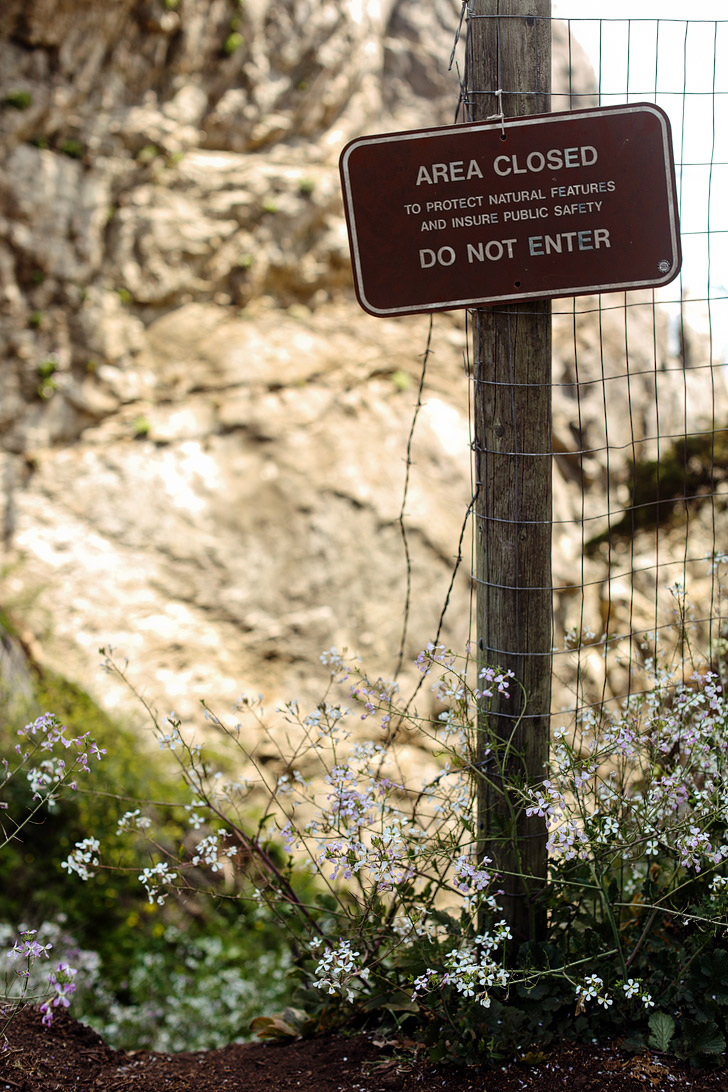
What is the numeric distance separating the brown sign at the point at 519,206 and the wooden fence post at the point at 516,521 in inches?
4.3

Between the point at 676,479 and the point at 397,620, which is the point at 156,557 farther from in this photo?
the point at 676,479

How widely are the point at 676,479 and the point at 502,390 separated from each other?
5050 mm

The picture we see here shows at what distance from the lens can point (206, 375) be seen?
6.42 metres

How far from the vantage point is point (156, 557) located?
590 cm

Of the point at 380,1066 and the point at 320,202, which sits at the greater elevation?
the point at 320,202

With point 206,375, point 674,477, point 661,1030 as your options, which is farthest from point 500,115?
point 674,477

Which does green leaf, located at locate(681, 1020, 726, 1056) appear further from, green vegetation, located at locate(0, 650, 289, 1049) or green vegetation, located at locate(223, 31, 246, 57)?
green vegetation, located at locate(223, 31, 246, 57)

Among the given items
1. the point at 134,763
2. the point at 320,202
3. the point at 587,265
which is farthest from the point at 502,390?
the point at 320,202

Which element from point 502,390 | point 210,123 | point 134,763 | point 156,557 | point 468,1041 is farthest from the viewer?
point 210,123

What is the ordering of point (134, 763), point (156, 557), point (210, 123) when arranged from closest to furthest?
point (134, 763) → point (156, 557) → point (210, 123)

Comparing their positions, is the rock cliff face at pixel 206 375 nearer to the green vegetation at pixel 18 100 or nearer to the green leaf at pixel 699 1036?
the green vegetation at pixel 18 100

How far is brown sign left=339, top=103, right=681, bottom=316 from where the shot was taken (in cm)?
181

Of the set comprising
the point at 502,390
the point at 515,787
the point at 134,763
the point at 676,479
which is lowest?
the point at 515,787

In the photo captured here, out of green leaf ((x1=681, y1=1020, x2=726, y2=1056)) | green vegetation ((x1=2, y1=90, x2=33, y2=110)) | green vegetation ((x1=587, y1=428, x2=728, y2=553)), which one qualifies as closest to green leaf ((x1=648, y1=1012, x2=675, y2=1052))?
green leaf ((x1=681, y1=1020, x2=726, y2=1056))
